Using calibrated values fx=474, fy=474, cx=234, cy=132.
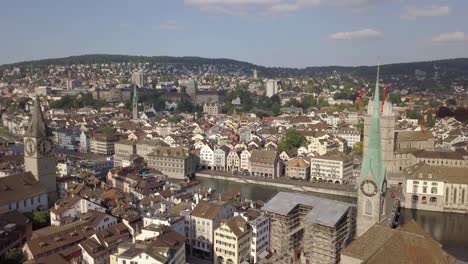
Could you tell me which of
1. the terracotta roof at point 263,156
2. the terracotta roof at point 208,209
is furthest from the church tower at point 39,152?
the terracotta roof at point 263,156

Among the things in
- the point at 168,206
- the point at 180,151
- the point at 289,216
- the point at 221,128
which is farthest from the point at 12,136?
the point at 289,216

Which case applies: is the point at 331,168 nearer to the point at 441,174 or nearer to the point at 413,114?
the point at 441,174

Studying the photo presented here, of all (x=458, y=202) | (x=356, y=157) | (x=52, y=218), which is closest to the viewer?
(x=52, y=218)

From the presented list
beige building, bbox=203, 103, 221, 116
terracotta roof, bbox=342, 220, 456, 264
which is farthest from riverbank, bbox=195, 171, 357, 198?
beige building, bbox=203, 103, 221, 116

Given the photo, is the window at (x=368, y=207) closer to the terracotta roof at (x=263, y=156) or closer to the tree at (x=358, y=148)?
the terracotta roof at (x=263, y=156)

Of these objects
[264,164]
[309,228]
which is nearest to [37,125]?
[309,228]

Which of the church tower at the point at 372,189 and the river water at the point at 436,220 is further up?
the church tower at the point at 372,189

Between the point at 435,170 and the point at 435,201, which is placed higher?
the point at 435,170

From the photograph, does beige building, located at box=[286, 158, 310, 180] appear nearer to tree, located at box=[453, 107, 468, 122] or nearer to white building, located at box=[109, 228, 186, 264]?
white building, located at box=[109, 228, 186, 264]

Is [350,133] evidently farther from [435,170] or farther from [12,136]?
[12,136]
